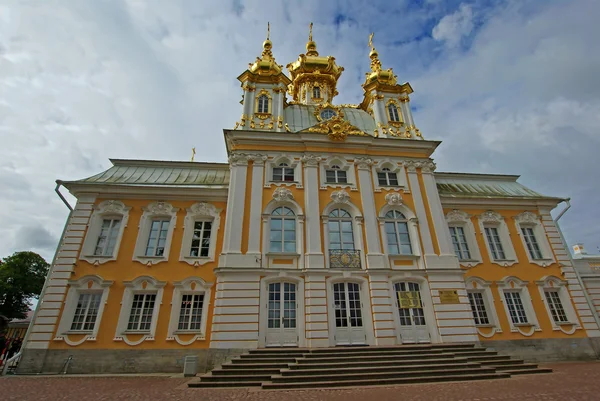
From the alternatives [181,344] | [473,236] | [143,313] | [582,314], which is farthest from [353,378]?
[582,314]

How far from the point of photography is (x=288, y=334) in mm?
13750

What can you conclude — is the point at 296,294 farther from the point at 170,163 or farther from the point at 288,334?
the point at 170,163

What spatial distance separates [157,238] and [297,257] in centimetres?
744

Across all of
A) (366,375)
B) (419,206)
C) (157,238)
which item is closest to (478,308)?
(419,206)

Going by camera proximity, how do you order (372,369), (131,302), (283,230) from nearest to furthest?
(372,369) < (131,302) < (283,230)

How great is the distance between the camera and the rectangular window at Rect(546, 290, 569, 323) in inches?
662

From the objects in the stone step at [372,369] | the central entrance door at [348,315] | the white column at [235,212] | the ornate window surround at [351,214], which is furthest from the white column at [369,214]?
the white column at [235,212]

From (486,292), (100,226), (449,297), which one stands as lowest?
(449,297)

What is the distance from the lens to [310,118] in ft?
67.7

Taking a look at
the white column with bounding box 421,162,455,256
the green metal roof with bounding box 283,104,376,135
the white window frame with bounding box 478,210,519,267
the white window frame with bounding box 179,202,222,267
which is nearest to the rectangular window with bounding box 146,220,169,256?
the white window frame with bounding box 179,202,222,267

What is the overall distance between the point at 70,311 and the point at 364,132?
701 inches

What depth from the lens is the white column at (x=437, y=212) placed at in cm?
1656

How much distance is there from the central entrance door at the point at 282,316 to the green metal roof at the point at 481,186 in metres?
11.8

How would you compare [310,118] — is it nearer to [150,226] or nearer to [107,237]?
[150,226]
